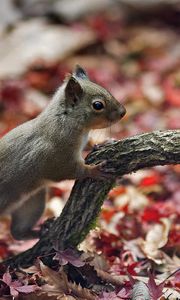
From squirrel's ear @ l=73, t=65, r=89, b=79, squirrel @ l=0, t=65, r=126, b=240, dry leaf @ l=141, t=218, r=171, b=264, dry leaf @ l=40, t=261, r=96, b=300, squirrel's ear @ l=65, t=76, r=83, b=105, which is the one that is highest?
squirrel's ear @ l=73, t=65, r=89, b=79

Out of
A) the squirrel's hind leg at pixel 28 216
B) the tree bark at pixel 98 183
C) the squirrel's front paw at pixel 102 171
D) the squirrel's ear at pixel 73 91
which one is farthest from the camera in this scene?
the squirrel's hind leg at pixel 28 216

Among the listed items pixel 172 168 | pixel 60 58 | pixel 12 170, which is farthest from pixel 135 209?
pixel 60 58

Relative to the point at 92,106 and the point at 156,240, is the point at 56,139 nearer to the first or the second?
the point at 92,106

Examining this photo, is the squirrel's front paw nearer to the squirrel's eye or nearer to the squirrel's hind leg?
the squirrel's eye

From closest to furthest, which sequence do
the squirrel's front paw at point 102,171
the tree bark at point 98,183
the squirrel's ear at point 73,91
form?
the tree bark at point 98,183, the squirrel's front paw at point 102,171, the squirrel's ear at point 73,91

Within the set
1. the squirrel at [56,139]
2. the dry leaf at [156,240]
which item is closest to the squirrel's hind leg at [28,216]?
the squirrel at [56,139]

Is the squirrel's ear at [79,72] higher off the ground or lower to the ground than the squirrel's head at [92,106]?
higher

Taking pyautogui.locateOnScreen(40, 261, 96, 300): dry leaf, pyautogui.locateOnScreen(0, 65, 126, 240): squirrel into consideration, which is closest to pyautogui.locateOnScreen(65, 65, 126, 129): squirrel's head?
pyautogui.locateOnScreen(0, 65, 126, 240): squirrel

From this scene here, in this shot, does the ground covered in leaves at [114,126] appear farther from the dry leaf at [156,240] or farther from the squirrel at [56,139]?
the squirrel at [56,139]
